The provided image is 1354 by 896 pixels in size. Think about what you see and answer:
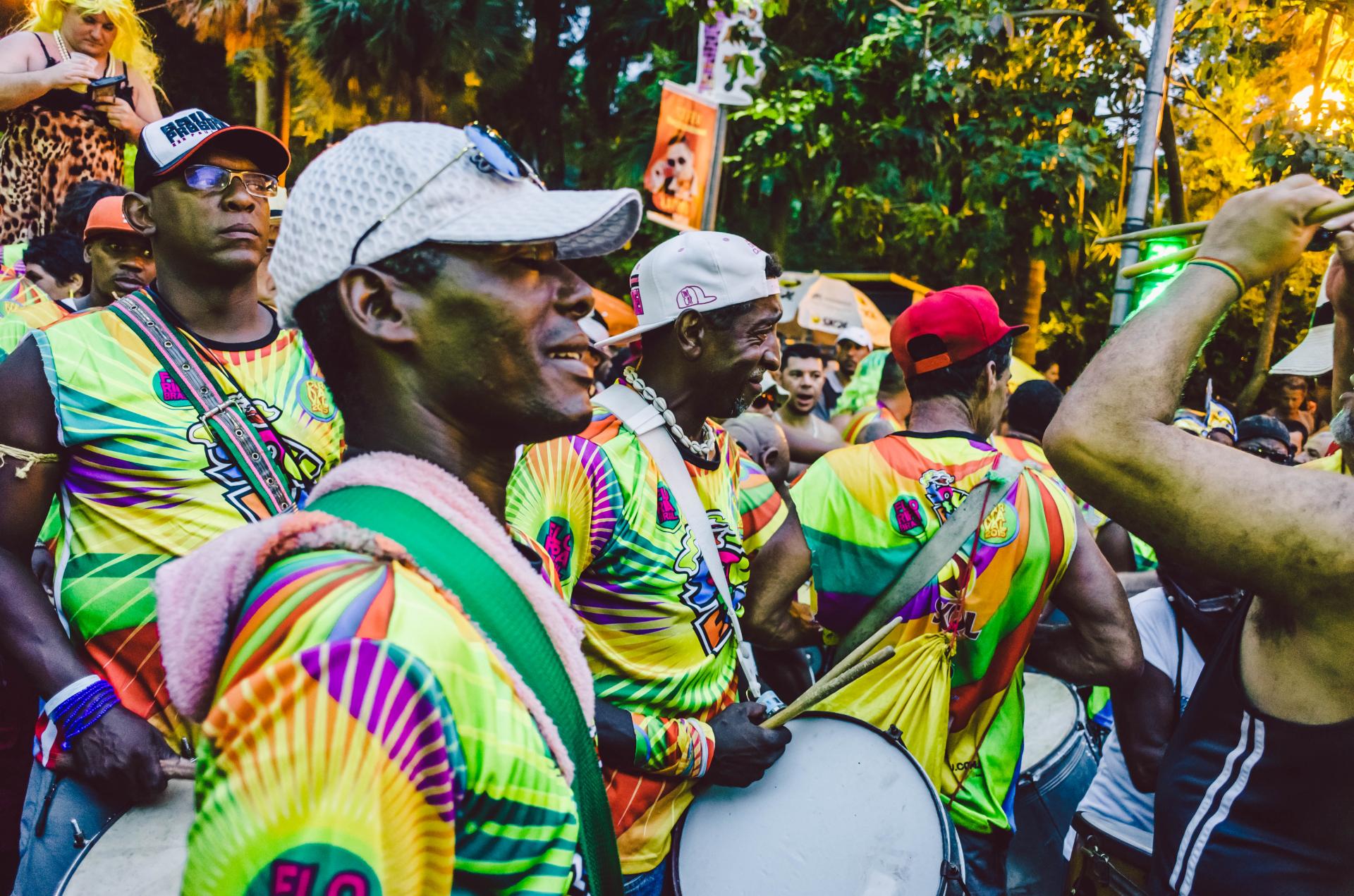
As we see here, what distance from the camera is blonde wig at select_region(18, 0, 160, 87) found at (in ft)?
14.0

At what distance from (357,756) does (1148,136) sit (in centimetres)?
912

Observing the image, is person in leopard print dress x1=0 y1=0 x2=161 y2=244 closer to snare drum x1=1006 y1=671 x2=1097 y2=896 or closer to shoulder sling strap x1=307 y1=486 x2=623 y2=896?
shoulder sling strap x1=307 y1=486 x2=623 y2=896

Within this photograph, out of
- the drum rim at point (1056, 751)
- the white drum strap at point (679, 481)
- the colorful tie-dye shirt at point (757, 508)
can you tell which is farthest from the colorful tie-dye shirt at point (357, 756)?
the drum rim at point (1056, 751)

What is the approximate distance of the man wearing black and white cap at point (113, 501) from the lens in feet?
7.31

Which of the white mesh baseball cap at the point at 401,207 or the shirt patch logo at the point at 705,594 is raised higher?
the white mesh baseball cap at the point at 401,207

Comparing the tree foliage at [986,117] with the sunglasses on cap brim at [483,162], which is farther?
the tree foliage at [986,117]

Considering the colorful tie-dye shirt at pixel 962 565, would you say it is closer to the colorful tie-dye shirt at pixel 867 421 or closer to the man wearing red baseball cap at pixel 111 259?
the man wearing red baseball cap at pixel 111 259

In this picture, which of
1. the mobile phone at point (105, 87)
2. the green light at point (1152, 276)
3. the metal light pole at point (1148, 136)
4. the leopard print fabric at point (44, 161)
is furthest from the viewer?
the metal light pole at point (1148, 136)

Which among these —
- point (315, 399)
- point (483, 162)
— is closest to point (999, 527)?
point (315, 399)

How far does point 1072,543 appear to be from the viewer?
124 inches

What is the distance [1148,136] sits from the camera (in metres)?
8.41

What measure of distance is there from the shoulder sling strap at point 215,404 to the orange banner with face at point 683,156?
8.15 m

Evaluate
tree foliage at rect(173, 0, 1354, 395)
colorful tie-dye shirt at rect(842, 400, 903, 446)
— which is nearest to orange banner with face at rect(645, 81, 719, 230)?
tree foliage at rect(173, 0, 1354, 395)

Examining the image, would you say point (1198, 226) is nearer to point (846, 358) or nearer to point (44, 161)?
point (44, 161)
